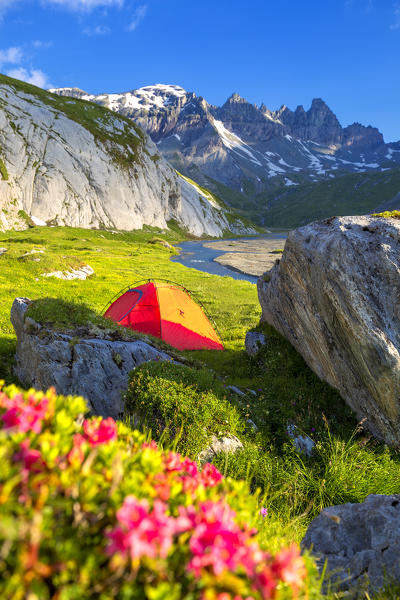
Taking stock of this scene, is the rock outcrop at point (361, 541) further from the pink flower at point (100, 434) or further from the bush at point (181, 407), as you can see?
the pink flower at point (100, 434)

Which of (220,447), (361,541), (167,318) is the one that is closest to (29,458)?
(361,541)

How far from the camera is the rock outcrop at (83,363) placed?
8273mm

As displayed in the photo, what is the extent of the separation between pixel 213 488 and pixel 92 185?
325 feet

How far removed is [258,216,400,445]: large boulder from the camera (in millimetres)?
7293

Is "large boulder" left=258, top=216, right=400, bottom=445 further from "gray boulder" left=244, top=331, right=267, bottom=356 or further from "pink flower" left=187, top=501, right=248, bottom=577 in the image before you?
"pink flower" left=187, top=501, right=248, bottom=577

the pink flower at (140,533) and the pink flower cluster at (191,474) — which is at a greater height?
the pink flower at (140,533)

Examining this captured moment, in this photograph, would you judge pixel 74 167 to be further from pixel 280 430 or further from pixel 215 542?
pixel 215 542

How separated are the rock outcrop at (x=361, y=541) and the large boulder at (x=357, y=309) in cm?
293

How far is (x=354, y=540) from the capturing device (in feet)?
15.5

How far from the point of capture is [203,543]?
176 centimetres

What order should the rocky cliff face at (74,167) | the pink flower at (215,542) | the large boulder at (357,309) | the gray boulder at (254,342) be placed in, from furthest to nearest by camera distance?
the rocky cliff face at (74,167) → the gray boulder at (254,342) → the large boulder at (357,309) → the pink flower at (215,542)

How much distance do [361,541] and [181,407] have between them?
388 centimetres

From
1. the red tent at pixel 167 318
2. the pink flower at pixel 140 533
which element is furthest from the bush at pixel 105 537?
the red tent at pixel 167 318

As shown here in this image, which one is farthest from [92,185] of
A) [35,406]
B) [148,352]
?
[35,406]
